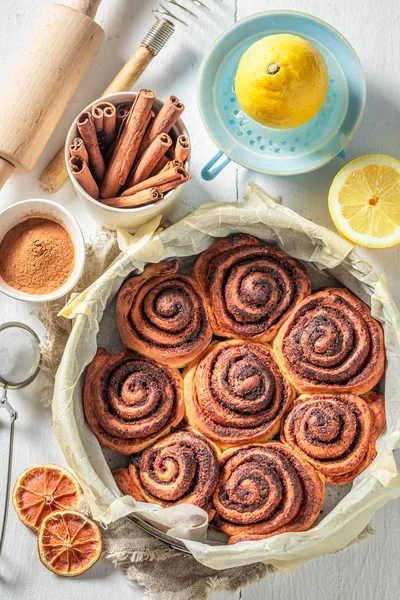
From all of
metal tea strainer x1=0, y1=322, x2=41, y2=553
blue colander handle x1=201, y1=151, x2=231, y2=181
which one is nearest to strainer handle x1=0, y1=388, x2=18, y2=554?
metal tea strainer x1=0, y1=322, x2=41, y2=553

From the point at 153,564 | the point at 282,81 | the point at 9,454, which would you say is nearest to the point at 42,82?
the point at 282,81

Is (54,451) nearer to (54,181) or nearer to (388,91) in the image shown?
(54,181)

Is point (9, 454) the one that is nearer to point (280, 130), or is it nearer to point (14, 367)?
point (14, 367)

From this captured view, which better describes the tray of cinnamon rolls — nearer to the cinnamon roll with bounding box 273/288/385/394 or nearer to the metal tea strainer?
the cinnamon roll with bounding box 273/288/385/394

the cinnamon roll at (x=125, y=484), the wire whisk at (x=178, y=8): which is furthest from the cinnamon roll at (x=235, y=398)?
the wire whisk at (x=178, y=8)

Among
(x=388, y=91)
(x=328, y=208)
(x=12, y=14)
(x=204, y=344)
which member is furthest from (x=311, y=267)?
(x=12, y=14)

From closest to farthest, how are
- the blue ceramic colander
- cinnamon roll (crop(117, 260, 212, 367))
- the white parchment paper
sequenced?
the white parchment paper < cinnamon roll (crop(117, 260, 212, 367)) < the blue ceramic colander

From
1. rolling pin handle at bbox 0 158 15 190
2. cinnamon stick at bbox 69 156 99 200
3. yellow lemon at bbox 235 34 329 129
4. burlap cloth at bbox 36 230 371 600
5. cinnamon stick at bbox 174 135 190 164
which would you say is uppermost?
yellow lemon at bbox 235 34 329 129
